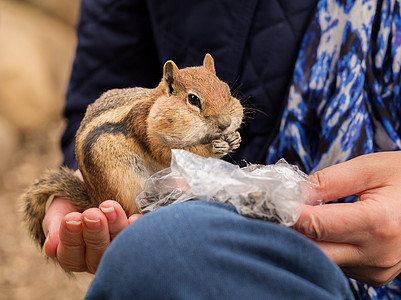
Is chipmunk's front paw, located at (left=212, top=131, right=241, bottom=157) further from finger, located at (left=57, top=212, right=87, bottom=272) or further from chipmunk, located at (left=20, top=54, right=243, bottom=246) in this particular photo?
finger, located at (left=57, top=212, right=87, bottom=272)

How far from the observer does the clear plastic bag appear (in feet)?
2.07

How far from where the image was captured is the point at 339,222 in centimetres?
71

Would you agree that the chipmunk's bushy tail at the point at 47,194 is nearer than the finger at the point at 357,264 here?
No

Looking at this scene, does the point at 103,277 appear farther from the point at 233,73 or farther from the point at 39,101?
the point at 39,101

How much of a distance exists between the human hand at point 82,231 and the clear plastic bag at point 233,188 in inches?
2.3

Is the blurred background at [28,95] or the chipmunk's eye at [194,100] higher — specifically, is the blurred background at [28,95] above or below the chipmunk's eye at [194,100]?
below

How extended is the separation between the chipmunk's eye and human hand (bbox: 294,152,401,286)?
27 centimetres

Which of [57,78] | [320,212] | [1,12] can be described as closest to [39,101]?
[57,78]

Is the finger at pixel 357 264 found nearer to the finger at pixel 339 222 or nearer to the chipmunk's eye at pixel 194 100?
the finger at pixel 339 222

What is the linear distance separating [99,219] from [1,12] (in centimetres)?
368

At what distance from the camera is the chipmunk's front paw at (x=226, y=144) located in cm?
81

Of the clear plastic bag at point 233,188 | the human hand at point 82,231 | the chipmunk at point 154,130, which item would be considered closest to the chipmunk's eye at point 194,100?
the chipmunk at point 154,130

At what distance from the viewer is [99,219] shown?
76 cm

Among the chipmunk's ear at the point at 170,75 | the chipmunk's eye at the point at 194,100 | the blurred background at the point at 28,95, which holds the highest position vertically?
the chipmunk's ear at the point at 170,75
